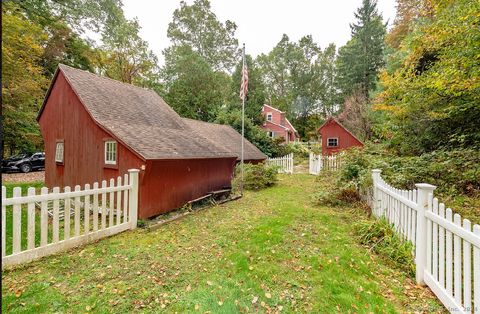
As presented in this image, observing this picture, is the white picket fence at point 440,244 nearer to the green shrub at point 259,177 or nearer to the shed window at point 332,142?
the green shrub at point 259,177

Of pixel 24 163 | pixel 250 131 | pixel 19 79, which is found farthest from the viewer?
pixel 250 131

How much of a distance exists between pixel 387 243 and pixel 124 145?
674cm

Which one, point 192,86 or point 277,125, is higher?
point 192,86

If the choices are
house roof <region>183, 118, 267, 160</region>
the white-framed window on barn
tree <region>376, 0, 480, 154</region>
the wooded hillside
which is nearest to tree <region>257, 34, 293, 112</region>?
the wooded hillside

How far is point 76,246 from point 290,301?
3.99 meters

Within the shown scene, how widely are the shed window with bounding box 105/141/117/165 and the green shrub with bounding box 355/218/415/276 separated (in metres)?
6.93

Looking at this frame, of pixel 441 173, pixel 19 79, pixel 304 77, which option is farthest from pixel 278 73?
pixel 441 173

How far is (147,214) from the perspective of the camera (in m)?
6.83

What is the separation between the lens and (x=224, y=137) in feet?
55.1

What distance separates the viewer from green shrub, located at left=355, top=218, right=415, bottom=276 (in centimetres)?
387

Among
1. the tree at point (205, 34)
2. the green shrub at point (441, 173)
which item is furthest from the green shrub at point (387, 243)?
the tree at point (205, 34)

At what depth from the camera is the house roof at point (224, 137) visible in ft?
50.0

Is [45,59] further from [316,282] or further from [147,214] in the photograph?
[316,282]

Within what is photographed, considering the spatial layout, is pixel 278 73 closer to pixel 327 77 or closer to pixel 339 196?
pixel 327 77
